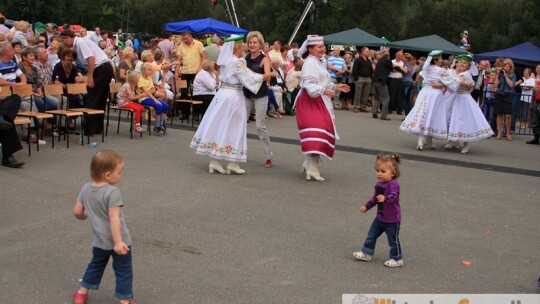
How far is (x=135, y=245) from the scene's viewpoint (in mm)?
6531

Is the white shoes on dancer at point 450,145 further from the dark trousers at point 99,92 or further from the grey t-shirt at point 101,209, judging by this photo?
the grey t-shirt at point 101,209

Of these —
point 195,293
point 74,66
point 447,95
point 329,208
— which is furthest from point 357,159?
point 195,293

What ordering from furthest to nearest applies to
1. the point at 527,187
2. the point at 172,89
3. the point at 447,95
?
the point at 172,89 → the point at 447,95 → the point at 527,187

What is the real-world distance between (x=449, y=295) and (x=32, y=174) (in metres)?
5.83

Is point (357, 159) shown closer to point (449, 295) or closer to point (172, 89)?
point (172, 89)

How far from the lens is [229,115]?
10.0 metres

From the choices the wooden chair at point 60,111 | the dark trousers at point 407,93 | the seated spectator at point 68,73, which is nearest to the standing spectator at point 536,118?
the dark trousers at point 407,93

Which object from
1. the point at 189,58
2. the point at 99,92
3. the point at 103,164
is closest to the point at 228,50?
the point at 99,92

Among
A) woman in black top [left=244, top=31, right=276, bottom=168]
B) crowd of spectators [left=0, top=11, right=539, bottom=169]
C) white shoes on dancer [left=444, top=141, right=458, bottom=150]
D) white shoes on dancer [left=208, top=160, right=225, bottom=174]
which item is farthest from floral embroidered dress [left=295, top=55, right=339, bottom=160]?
white shoes on dancer [left=444, top=141, right=458, bottom=150]

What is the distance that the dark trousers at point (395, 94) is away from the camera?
22.2 m

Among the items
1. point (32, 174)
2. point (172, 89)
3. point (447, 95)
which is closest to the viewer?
point (32, 174)

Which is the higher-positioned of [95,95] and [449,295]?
[95,95]

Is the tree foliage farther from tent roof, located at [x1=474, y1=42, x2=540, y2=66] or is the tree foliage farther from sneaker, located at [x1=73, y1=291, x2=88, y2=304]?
sneaker, located at [x1=73, y1=291, x2=88, y2=304]

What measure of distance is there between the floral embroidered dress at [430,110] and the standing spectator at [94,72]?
570 cm
